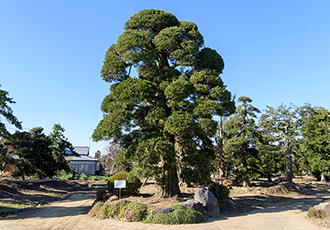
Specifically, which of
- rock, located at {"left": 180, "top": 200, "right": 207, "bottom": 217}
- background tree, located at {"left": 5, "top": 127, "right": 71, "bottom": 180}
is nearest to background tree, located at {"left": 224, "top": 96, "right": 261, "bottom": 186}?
rock, located at {"left": 180, "top": 200, "right": 207, "bottom": 217}

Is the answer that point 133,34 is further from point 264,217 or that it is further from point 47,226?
point 264,217

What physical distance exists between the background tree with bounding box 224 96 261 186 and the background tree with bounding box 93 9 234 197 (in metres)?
8.62

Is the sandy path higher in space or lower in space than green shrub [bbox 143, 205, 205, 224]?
lower

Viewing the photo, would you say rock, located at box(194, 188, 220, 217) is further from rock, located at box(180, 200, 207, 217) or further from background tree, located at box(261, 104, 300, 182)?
background tree, located at box(261, 104, 300, 182)

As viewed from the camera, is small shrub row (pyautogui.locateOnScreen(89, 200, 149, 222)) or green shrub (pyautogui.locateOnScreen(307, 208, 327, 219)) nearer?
green shrub (pyautogui.locateOnScreen(307, 208, 327, 219))

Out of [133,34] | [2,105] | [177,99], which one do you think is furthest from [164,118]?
[2,105]

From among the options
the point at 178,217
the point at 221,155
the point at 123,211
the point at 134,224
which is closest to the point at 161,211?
the point at 178,217

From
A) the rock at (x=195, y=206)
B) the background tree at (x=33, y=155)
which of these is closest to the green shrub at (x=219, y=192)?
the rock at (x=195, y=206)

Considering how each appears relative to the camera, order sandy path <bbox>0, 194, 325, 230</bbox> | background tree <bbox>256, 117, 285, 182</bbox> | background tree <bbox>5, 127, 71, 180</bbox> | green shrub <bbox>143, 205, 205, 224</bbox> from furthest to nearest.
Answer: background tree <bbox>256, 117, 285, 182</bbox> → background tree <bbox>5, 127, 71, 180</bbox> → green shrub <bbox>143, 205, 205, 224</bbox> → sandy path <bbox>0, 194, 325, 230</bbox>

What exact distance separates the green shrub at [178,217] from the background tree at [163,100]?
7.43 ft

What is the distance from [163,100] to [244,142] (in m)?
12.0

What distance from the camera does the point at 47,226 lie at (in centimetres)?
877

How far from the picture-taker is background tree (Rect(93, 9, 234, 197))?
37.6 ft

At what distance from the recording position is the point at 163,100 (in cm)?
1296
